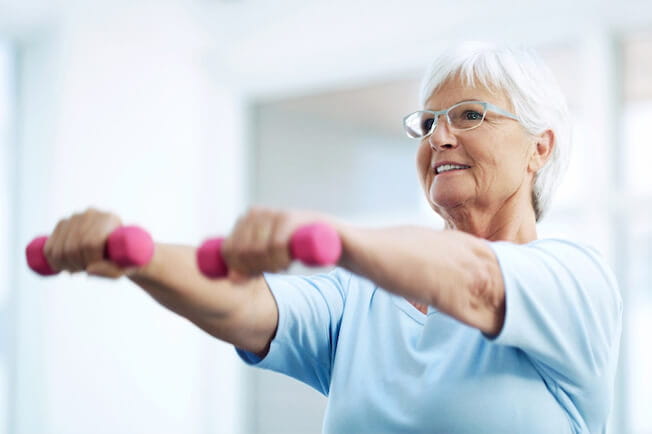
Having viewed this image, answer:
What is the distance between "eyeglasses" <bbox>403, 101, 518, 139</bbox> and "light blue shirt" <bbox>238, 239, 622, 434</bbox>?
26 centimetres

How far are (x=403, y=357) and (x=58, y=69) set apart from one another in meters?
2.97

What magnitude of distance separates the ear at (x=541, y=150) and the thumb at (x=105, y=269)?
719mm

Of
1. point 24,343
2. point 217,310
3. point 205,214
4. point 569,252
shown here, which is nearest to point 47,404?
point 24,343

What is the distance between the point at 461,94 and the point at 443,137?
73 mm

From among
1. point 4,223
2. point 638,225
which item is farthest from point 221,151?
point 638,225

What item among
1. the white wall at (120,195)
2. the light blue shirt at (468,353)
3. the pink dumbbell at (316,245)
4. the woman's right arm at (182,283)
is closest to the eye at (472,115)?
A: the light blue shirt at (468,353)

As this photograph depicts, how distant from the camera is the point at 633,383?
10.3ft

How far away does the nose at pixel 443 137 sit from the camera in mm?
1230

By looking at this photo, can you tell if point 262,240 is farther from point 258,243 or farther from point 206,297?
point 206,297

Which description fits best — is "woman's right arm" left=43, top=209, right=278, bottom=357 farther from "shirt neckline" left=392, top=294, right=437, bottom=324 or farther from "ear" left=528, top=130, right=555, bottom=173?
"ear" left=528, top=130, right=555, bottom=173

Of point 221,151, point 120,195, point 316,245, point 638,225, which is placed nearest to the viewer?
point 316,245

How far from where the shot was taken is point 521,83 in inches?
47.6

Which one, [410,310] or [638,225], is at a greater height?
[638,225]

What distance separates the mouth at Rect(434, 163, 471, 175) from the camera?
1.23 m
